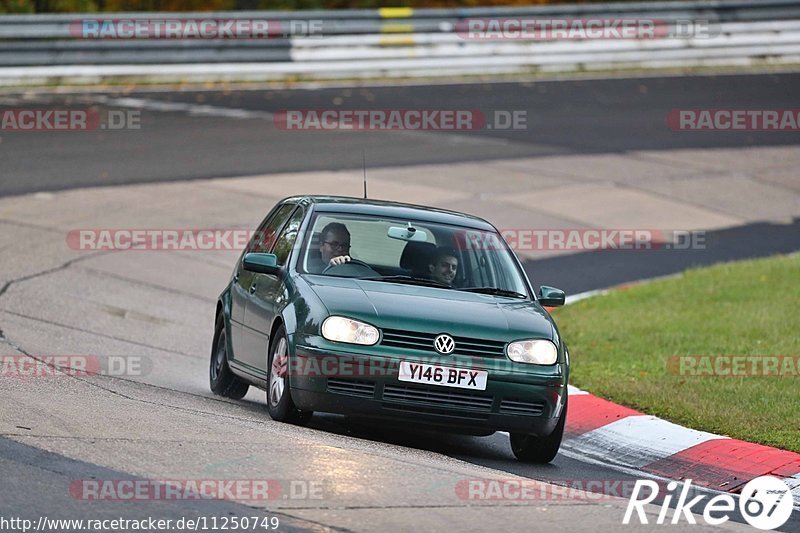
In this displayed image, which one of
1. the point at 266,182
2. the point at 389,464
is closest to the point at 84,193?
the point at 266,182

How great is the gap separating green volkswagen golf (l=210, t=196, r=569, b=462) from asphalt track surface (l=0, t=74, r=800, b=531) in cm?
135

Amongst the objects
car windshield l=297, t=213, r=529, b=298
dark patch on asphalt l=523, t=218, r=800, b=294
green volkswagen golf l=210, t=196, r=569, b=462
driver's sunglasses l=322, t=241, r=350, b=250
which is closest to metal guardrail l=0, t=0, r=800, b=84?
dark patch on asphalt l=523, t=218, r=800, b=294

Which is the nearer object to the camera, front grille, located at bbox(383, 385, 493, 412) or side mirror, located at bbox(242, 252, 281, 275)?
front grille, located at bbox(383, 385, 493, 412)

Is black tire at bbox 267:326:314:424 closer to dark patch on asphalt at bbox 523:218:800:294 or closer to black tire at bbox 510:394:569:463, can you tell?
black tire at bbox 510:394:569:463

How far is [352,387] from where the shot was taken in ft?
26.5

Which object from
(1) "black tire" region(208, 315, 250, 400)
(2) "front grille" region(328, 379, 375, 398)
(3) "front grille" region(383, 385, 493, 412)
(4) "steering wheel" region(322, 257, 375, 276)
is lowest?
(1) "black tire" region(208, 315, 250, 400)

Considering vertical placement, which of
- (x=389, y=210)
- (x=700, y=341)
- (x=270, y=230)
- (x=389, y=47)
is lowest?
(x=700, y=341)

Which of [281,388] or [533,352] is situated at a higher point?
[533,352]

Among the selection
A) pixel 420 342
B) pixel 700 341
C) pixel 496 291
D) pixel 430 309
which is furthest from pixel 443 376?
pixel 700 341

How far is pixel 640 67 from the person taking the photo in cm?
2945

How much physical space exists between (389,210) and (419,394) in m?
1.97

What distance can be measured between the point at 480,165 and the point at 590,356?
944 cm

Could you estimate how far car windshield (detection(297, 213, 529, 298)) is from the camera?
9195mm

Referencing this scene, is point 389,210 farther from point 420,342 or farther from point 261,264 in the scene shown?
point 420,342
